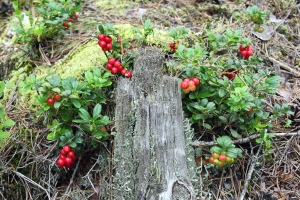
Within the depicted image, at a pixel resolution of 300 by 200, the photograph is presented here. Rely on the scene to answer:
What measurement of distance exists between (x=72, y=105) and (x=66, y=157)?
19.5 inches

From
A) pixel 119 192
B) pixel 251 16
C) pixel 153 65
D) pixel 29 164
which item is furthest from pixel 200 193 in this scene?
pixel 251 16

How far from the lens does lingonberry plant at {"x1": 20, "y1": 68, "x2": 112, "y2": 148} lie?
2.91 m

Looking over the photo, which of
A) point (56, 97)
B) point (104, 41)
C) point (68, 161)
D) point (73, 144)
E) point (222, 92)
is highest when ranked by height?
→ point (104, 41)

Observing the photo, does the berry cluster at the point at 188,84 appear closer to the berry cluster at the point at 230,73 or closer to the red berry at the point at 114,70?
the berry cluster at the point at 230,73

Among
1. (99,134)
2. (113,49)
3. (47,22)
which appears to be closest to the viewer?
(99,134)

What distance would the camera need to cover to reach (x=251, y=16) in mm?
4016

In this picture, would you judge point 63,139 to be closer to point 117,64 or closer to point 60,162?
point 60,162

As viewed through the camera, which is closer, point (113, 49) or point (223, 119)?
point (223, 119)

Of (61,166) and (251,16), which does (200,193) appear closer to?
(61,166)

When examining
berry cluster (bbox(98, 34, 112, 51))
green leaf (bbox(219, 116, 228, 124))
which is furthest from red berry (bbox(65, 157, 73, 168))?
green leaf (bbox(219, 116, 228, 124))

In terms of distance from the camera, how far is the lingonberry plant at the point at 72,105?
2.91m

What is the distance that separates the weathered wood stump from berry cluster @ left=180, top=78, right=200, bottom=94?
1.04 feet

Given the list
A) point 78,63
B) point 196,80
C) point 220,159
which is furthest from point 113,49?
point 220,159

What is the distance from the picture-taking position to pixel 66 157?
2.99 m
